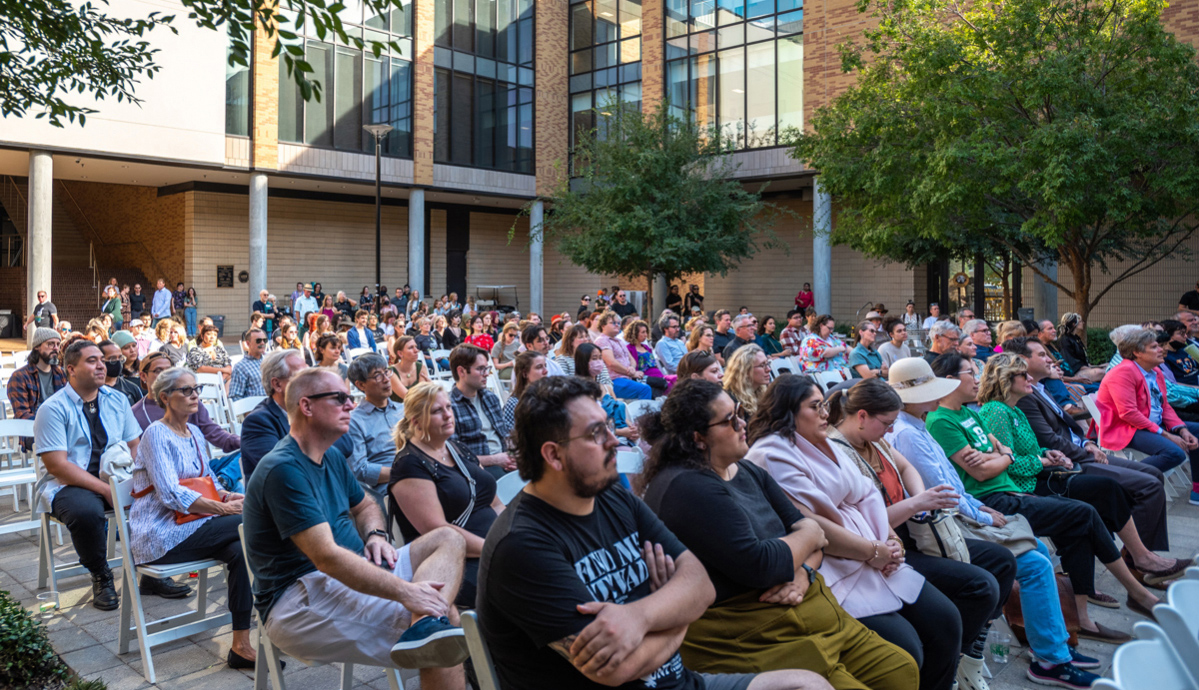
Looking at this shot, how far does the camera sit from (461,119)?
2723cm

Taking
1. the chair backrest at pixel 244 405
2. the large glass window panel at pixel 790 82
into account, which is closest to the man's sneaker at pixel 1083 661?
the chair backrest at pixel 244 405

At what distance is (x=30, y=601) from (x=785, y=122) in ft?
74.3

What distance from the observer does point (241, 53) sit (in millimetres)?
4953

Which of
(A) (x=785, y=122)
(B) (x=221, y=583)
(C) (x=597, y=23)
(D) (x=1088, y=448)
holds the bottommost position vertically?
(B) (x=221, y=583)

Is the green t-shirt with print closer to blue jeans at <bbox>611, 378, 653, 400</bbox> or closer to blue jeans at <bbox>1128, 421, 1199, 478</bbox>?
blue jeans at <bbox>1128, 421, 1199, 478</bbox>

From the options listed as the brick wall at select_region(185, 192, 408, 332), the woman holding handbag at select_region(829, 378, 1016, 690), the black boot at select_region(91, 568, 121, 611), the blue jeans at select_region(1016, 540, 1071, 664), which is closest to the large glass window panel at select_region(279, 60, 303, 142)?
the brick wall at select_region(185, 192, 408, 332)

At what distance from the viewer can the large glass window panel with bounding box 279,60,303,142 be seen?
76.8 ft

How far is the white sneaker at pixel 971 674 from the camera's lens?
3637 mm

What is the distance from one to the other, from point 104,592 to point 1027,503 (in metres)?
4.96

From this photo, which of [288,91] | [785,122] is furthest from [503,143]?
[785,122]

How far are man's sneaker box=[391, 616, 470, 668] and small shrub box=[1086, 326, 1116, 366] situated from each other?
1696cm

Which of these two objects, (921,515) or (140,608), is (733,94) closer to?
(921,515)

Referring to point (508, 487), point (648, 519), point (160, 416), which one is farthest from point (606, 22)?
point (648, 519)

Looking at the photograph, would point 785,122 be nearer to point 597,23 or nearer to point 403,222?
point 597,23
